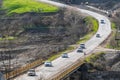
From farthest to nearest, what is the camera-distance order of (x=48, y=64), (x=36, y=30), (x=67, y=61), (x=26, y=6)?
(x=26, y=6), (x=36, y=30), (x=67, y=61), (x=48, y=64)

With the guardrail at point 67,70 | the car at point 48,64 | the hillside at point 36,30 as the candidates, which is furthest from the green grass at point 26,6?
the car at point 48,64

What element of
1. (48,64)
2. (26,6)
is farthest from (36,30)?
(48,64)

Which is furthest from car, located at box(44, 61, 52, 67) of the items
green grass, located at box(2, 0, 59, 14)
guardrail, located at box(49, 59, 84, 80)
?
green grass, located at box(2, 0, 59, 14)

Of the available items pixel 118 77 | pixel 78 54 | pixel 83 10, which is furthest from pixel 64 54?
pixel 83 10

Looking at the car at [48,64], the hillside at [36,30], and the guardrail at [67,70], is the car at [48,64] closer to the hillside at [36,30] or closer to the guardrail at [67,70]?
the guardrail at [67,70]

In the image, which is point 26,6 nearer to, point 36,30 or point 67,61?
point 36,30

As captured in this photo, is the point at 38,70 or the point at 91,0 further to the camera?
the point at 91,0

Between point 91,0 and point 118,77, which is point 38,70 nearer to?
point 118,77

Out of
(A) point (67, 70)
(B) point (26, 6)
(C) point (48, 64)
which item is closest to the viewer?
(A) point (67, 70)
